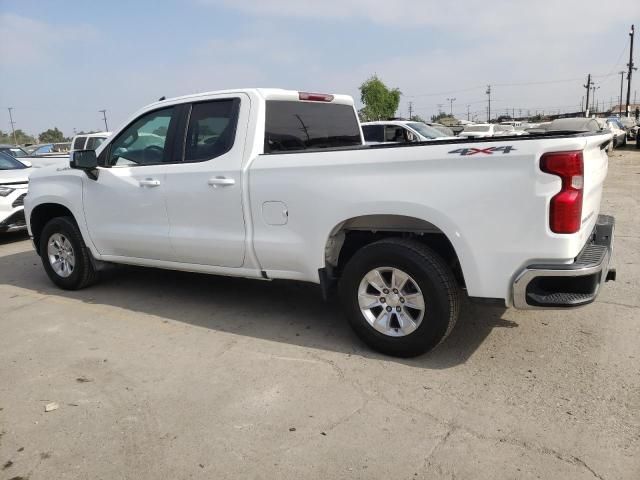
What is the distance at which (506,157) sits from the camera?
304 centimetres

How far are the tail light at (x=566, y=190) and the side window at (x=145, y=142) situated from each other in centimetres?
315

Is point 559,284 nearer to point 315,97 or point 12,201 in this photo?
point 315,97

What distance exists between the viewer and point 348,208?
3.63 m

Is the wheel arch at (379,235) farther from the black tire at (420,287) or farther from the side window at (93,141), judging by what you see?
the side window at (93,141)

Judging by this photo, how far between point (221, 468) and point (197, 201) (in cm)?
234

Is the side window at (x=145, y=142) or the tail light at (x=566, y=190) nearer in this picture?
the tail light at (x=566, y=190)

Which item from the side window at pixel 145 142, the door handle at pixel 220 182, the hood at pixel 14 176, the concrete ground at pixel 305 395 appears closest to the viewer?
the concrete ground at pixel 305 395

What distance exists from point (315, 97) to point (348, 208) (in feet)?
5.50

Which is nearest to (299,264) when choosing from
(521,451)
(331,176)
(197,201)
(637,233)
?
(331,176)

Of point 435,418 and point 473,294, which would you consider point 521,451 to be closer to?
point 435,418

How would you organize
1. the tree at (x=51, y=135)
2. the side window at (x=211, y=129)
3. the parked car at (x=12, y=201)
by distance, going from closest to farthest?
1. the side window at (x=211, y=129)
2. the parked car at (x=12, y=201)
3. the tree at (x=51, y=135)

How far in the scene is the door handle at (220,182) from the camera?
416cm

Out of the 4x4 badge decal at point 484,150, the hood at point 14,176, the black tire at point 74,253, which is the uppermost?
the 4x4 badge decal at point 484,150

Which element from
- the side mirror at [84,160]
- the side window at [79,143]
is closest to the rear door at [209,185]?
the side mirror at [84,160]
